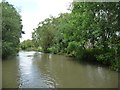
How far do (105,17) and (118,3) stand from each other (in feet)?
6.97

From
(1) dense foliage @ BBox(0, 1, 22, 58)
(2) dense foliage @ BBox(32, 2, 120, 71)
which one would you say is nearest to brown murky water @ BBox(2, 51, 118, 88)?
(2) dense foliage @ BBox(32, 2, 120, 71)

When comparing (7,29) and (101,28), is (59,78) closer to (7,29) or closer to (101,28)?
(101,28)

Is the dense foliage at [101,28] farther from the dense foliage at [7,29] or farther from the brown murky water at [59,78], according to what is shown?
the dense foliage at [7,29]

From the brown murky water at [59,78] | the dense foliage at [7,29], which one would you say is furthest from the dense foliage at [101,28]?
the dense foliage at [7,29]

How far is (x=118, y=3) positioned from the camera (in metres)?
14.7

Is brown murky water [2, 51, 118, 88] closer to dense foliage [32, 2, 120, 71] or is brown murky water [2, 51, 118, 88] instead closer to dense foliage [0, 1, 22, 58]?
dense foliage [32, 2, 120, 71]

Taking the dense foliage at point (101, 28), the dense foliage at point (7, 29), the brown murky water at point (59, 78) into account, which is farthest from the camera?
the dense foliage at point (7, 29)

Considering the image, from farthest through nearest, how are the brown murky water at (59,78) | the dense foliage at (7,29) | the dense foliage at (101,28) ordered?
the dense foliage at (7,29) < the dense foliage at (101,28) < the brown murky water at (59,78)

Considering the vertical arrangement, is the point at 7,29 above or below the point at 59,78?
above

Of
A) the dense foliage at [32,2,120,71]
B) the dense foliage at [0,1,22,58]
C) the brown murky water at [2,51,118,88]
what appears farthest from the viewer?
the dense foliage at [0,1,22,58]

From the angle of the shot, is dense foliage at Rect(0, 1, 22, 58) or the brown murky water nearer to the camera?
the brown murky water

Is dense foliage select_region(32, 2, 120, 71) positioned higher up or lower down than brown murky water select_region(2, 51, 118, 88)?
higher up

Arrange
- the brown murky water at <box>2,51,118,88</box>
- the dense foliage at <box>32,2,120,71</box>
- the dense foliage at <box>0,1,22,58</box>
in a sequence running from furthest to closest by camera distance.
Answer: the dense foliage at <box>0,1,22,58</box>
the dense foliage at <box>32,2,120,71</box>
the brown murky water at <box>2,51,118,88</box>

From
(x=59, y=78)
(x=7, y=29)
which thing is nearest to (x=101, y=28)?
(x=59, y=78)
